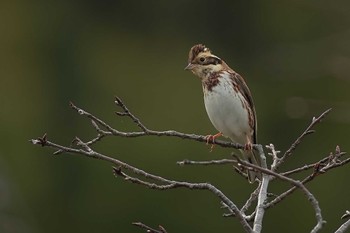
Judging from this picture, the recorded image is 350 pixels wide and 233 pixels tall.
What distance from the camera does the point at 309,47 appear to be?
60.6 ft

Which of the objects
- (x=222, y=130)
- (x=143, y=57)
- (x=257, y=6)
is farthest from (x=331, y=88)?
(x=222, y=130)

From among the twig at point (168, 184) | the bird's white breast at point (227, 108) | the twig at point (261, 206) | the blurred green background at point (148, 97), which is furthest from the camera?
the blurred green background at point (148, 97)

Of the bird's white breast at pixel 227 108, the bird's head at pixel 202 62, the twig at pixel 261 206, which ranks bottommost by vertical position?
the twig at pixel 261 206

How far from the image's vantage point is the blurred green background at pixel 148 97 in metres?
17.7

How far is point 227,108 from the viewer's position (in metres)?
7.18

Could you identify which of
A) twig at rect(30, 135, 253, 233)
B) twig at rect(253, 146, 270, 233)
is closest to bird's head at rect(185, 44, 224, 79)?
twig at rect(253, 146, 270, 233)

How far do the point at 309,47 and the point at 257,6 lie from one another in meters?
7.41

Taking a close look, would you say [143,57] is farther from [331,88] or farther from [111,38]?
[331,88]

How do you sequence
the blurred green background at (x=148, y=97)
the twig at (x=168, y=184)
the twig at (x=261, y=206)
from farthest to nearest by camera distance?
the blurred green background at (x=148, y=97), the twig at (x=261, y=206), the twig at (x=168, y=184)

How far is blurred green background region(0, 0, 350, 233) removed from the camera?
17703mm

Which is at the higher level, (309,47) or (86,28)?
(86,28)

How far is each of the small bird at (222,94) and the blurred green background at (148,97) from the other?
6880mm

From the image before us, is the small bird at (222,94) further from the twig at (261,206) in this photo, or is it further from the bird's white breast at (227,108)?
the twig at (261,206)

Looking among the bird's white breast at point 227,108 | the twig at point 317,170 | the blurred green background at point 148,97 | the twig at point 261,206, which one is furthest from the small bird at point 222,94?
the blurred green background at point 148,97
